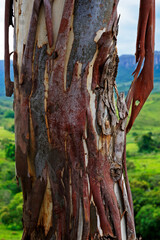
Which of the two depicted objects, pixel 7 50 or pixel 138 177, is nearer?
pixel 7 50

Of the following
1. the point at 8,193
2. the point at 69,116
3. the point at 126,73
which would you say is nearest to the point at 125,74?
the point at 126,73

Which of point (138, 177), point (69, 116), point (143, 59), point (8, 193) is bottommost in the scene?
point (8, 193)

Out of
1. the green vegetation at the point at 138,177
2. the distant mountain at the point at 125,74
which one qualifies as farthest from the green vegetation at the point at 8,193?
the distant mountain at the point at 125,74

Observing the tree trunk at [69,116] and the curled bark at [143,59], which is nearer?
the tree trunk at [69,116]

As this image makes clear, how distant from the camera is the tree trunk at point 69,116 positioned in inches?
25.8

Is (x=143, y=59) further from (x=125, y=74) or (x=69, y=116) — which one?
(x=125, y=74)

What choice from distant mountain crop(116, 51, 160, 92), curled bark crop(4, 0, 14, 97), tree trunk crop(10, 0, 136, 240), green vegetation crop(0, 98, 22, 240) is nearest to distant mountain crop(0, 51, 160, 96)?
distant mountain crop(116, 51, 160, 92)

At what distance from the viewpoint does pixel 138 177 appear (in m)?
5.95

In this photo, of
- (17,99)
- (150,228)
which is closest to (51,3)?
(17,99)

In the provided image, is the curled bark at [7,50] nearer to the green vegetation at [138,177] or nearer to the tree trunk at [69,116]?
the tree trunk at [69,116]

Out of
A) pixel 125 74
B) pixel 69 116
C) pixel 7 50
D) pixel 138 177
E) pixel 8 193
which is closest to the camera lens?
pixel 69 116

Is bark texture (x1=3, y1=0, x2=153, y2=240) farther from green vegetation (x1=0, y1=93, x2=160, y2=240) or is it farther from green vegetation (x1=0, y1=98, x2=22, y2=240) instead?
green vegetation (x1=0, y1=98, x2=22, y2=240)

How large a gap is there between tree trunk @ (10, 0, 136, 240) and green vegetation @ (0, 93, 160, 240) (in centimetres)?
21

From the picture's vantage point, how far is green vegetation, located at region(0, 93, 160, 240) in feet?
13.3
